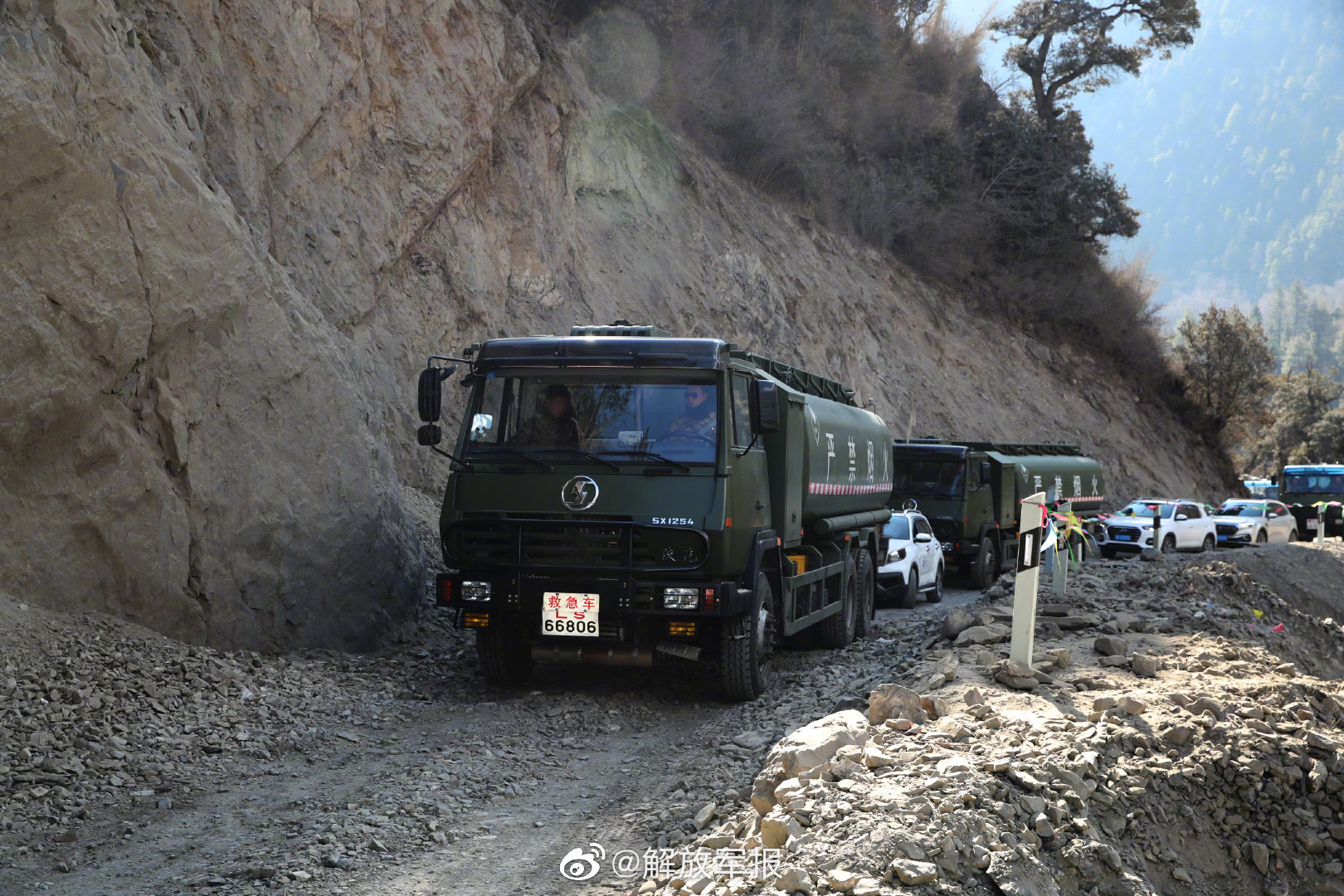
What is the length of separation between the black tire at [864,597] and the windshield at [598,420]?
18.7ft

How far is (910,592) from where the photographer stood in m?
17.5

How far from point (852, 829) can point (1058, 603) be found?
26.0 ft

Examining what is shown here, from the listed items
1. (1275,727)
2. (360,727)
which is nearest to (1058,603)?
(1275,727)

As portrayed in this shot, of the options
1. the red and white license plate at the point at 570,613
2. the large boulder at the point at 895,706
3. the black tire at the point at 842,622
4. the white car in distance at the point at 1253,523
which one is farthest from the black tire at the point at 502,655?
the white car in distance at the point at 1253,523

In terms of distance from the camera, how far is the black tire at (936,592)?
18781 mm

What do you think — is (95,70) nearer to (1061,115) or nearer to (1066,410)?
(1066,410)

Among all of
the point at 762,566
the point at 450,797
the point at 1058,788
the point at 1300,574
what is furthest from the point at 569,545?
the point at 1300,574

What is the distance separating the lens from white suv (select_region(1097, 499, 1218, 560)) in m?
27.2

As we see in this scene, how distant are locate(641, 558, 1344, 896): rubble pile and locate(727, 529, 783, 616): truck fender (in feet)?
5.18

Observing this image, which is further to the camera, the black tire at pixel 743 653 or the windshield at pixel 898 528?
the windshield at pixel 898 528

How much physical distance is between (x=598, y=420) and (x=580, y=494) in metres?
0.69

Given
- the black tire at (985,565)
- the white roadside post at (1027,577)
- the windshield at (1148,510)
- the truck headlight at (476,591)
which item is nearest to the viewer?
the white roadside post at (1027,577)

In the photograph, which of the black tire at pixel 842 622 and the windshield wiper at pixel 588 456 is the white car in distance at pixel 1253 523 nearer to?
the black tire at pixel 842 622

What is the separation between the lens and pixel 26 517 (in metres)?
8.45
